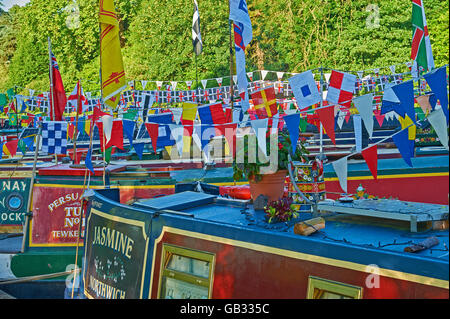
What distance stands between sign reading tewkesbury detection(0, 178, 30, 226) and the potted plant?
7.17 m

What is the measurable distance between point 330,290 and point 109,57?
4.99 metres

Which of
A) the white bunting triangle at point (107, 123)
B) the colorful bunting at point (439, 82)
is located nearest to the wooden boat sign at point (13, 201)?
the white bunting triangle at point (107, 123)

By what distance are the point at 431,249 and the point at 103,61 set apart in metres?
5.28

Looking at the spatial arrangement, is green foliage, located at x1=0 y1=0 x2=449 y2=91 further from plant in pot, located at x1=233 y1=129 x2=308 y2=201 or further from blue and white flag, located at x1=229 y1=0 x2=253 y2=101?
plant in pot, located at x1=233 y1=129 x2=308 y2=201

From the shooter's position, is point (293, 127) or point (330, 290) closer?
point (330, 290)

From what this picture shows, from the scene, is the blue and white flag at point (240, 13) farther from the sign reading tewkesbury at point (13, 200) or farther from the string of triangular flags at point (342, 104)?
the sign reading tewkesbury at point (13, 200)

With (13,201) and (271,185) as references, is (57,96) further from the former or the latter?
(271,185)

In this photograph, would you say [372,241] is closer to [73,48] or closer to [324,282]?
[324,282]

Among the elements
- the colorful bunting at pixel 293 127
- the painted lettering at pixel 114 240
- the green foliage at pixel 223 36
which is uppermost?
the green foliage at pixel 223 36

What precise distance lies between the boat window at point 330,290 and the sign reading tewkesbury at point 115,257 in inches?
71.5

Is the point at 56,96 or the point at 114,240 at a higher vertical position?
the point at 56,96

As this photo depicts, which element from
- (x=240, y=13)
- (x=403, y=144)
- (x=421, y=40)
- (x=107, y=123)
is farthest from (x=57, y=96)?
(x=403, y=144)

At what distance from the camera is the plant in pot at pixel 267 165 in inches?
181

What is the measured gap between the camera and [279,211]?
4.25 metres
